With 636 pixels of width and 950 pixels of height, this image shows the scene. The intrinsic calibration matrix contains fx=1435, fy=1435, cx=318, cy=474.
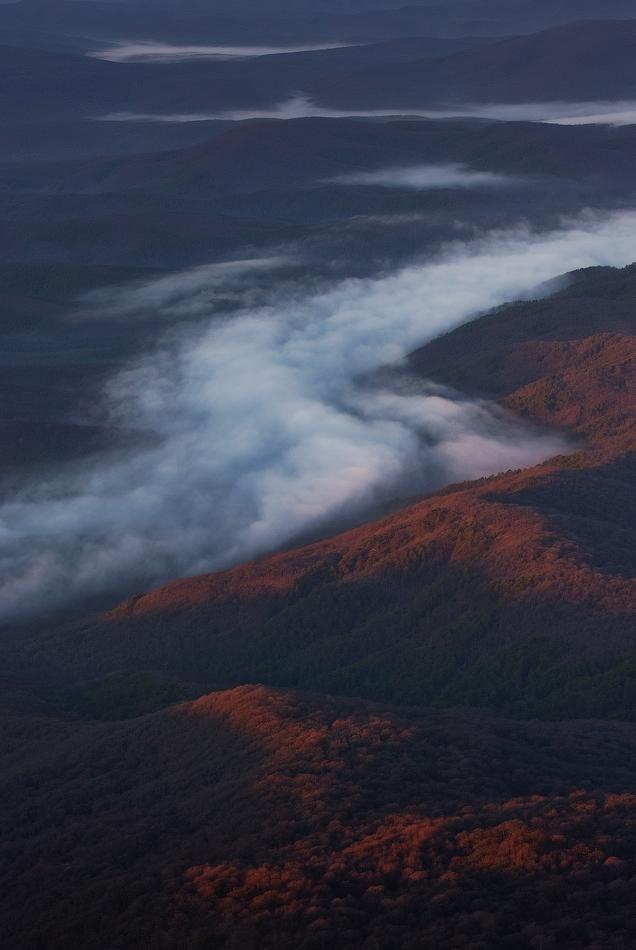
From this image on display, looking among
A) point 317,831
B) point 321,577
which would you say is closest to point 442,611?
point 321,577

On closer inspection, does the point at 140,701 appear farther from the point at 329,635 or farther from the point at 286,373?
the point at 286,373

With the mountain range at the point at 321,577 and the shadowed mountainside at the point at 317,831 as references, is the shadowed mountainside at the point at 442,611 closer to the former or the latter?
the mountain range at the point at 321,577

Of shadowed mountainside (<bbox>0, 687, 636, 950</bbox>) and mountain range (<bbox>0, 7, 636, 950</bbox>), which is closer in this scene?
shadowed mountainside (<bbox>0, 687, 636, 950</bbox>)

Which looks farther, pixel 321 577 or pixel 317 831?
pixel 321 577

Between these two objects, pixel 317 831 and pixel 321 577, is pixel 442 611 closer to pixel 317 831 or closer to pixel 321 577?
pixel 321 577

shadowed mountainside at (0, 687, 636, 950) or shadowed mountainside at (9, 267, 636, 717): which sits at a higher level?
shadowed mountainside at (9, 267, 636, 717)

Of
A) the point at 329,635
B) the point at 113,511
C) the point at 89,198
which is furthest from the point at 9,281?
the point at 329,635

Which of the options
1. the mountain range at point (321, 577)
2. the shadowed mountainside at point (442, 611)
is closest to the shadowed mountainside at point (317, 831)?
the mountain range at point (321, 577)

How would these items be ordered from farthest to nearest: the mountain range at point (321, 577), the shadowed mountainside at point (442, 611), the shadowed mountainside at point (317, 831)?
the shadowed mountainside at point (442, 611) < the mountain range at point (321, 577) < the shadowed mountainside at point (317, 831)

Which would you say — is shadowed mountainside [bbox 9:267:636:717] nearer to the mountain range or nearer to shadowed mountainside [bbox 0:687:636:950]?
the mountain range

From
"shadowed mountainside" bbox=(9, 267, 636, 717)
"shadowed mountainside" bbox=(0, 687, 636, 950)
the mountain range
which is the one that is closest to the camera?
"shadowed mountainside" bbox=(0, 687, 636, 950)

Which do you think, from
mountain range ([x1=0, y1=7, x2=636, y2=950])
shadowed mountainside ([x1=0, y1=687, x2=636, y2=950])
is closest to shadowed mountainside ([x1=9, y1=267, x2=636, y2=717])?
mountain range ([x1=0, y1=7, x2=636, y2=950])
